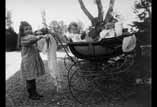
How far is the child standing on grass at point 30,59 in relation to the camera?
5.18 feet

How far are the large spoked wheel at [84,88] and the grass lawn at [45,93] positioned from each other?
5 centimetres

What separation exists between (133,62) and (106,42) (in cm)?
26

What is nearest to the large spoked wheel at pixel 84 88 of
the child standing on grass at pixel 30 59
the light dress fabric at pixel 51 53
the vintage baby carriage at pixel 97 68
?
the vintage baby carriage at pixel 97 68

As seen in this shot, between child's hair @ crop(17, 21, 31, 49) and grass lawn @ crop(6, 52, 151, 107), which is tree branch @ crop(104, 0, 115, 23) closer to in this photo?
grass lawn @ crop(6, 52, 151, 107)

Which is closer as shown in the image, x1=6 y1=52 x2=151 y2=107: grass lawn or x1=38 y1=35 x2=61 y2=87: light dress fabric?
x1=6 y1=52 x2=151 y2=107: grass lawn

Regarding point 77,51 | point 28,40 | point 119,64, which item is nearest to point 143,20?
point 119,64

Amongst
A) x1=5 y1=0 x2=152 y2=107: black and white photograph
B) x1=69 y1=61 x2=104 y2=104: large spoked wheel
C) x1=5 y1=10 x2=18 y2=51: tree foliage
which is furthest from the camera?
x1=69 y1=61 x2=104 y2=104: large spoked wheel

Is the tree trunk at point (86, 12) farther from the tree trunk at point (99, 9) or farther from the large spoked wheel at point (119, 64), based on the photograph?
the large spoked wheel at point (119, 64)

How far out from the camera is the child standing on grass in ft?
5.18

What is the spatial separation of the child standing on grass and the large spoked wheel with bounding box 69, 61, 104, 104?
0.25 meters

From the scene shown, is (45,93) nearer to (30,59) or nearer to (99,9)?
(30,59)

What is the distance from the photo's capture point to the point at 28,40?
1603 mm

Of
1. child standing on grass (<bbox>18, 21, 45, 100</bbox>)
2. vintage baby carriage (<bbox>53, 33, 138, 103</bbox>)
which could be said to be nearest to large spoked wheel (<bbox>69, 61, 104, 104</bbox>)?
vintage baby carriage (<bbox>53, 33, 138, 103</bbox>)
